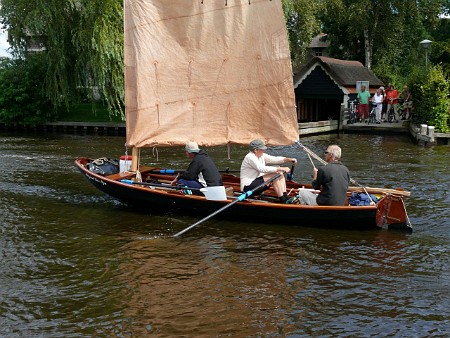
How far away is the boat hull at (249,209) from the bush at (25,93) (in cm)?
2548

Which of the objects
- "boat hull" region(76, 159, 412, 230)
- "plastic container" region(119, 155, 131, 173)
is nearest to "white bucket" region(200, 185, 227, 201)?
"boat hull" region(76, 159, 412, 230)

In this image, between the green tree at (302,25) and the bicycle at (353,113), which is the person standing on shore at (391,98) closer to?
the bicycle at (353,113)

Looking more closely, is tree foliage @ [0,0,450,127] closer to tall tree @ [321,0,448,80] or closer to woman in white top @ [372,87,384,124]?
tall tree @ [321,0,448,80]

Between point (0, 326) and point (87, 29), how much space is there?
27.4 meters

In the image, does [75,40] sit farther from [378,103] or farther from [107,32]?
[378,103]

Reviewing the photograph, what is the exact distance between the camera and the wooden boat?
14820mm

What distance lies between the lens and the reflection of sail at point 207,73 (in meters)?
14.9

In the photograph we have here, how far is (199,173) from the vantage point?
1419 centimetres

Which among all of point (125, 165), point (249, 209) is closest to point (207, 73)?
point (125, 165)

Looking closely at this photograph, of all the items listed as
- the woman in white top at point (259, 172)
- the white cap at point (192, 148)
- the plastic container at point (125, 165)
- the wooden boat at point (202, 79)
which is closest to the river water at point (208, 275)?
the woman in white top at point (259, 172)

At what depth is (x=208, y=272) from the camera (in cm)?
1062

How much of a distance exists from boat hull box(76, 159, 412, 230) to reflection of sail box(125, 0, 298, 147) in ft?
4.33

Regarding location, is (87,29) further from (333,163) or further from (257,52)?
(333,163)

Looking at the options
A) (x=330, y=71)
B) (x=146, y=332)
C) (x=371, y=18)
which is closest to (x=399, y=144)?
(x=330, y=71)
